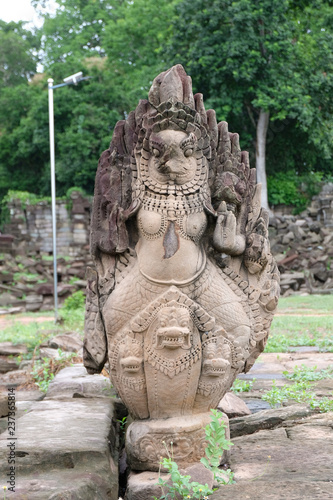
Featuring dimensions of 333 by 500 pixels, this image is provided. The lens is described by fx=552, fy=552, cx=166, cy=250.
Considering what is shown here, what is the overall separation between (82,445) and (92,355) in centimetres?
45

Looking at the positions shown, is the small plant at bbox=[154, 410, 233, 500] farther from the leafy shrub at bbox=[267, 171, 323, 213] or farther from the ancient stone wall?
the leafy shrub at bbox=[267, 171, 323, 213]

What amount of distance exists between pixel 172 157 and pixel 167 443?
4.30 feet

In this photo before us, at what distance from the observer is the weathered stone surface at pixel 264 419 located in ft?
10.6

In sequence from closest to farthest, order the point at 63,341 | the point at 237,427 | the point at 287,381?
the point at 237,427, the point at 287,381, the point at 63,341

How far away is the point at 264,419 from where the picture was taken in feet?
10.8

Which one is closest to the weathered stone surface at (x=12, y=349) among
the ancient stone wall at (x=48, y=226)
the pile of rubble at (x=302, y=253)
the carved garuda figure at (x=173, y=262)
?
the carved garuda figure at (x=173, y=262)

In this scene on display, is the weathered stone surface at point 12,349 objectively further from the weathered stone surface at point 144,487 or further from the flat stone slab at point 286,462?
the weathered stone surface at point 144,487

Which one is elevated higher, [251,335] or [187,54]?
[187,54]

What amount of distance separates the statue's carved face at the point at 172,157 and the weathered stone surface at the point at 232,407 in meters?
1.48

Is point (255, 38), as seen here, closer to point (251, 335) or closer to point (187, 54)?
point (187, 54)

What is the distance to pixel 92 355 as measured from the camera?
2.75m

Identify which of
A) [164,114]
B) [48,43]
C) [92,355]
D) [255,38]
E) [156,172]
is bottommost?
[92,355]

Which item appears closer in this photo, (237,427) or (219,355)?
(219,355)

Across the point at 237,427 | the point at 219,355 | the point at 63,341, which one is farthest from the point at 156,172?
the point at 63,341
